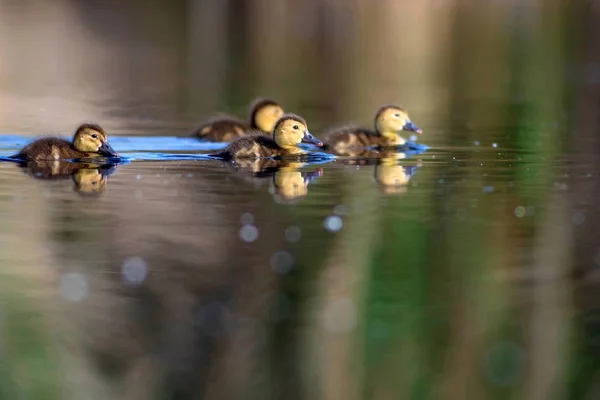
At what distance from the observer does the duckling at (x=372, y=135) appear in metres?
11.0

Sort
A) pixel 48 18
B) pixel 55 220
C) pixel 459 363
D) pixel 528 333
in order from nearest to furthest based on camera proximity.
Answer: pixel 459 363, pixel 528 333, pixel 55 220, pixel 48 18

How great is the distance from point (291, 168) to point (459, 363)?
5.16 m

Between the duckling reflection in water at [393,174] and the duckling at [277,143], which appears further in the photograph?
the duckling at [277,143]

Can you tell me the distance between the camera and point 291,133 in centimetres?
1023

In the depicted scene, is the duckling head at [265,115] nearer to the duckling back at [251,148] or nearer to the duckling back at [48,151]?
the duckling back at [251,148]

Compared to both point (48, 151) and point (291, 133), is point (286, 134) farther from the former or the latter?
point (48, 151)

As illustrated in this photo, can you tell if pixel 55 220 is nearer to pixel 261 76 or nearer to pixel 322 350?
pixel 322 350

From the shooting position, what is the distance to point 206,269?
5594mm

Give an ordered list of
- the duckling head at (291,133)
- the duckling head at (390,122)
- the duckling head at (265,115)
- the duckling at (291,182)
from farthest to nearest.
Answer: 1. the duckling head at (265,115)
2. the duckling head at (390,122)
3. the duckling head at (291,133)
4. the duckling at (291,182)

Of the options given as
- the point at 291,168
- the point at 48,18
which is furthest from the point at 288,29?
the point at 291,168

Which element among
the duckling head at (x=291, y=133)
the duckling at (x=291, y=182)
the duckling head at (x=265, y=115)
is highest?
the duckling head at (x=265, y=115)

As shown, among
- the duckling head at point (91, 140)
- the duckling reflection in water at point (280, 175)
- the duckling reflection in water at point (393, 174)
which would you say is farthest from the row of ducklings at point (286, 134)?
the duckling head at point (91, 140)

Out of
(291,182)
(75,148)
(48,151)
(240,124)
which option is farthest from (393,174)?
(240,124)

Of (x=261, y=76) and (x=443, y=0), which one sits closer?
(x=261, y=76)
